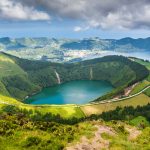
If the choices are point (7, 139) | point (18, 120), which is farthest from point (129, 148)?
point (18, 120)

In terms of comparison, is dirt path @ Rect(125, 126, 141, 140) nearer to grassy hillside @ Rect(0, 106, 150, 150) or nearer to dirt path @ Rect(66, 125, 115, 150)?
grassy hillside @ Rect(0, 106, 150, 150)

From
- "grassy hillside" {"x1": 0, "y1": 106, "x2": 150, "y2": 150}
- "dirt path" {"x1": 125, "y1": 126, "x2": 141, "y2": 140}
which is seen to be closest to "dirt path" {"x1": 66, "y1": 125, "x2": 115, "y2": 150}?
"grassy hillside" {"x1": 0, "y1": 106, "x2": 150, "y2": 150}

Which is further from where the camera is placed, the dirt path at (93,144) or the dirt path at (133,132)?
the dirt path at (133,132)

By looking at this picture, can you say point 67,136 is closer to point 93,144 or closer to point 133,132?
point 93,144

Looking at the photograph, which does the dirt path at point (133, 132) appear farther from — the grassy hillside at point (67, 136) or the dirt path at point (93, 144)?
the dirt path at point (93, 144)

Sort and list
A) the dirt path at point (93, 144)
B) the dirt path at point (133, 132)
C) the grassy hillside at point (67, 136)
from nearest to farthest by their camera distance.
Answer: the dirt path at point (93, 144) → the grassy hillside at point (67, 136) → the dirt path at point (133, 132)

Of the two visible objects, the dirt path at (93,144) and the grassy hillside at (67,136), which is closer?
the dirt path at (93,144)

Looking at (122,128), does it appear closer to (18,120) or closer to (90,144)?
(90,144)

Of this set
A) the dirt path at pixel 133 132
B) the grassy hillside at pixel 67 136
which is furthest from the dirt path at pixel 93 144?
the dirt path at pixel 133 132

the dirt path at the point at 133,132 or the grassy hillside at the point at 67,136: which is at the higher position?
the grassy hillside at the point at 67,136

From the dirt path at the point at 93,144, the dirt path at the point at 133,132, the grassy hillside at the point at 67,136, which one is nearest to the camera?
the dirt path at the point at 93,144

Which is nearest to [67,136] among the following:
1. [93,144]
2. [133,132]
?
[93,144]

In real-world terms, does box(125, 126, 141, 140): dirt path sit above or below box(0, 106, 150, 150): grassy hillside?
below
